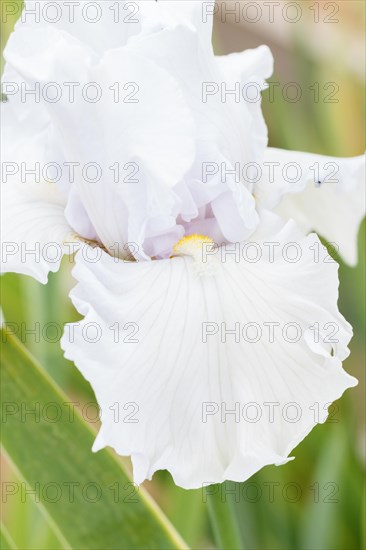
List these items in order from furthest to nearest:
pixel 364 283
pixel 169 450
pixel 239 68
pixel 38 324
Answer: pixel 364 283 → pixel 38 324 → pixel 239 68 → pixel 169 450

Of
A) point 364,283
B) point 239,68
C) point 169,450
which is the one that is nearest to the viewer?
point 169,450

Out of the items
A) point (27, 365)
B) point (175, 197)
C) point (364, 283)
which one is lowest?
point (364, 283)

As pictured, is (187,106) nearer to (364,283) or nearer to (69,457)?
(69,457)

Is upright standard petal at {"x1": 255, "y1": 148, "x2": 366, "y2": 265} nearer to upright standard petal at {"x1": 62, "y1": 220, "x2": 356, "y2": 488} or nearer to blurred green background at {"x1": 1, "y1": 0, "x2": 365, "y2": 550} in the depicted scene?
upright standard petal at {"x1": 62, "y1": 220, "x2": 356, "y2": 488}

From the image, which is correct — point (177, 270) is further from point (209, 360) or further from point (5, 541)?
point (5, 541)

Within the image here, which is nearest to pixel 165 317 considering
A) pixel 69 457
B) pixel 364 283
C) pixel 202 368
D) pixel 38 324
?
pixel 202 368

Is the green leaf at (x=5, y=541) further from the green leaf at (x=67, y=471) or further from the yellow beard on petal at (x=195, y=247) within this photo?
the yellow beard on petal at (x=195, y=247)

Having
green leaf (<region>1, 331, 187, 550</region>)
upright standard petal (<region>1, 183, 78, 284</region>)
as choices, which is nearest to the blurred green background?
green leaf (<region>1, 331, 187, 550</region>)
